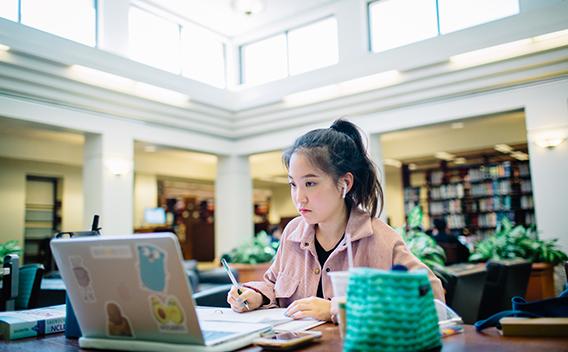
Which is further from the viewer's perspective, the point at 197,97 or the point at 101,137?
the point at 197,97

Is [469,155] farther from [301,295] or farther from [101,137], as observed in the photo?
[301,295]

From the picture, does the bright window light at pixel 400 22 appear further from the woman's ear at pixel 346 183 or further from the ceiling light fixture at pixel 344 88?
the woman's ear at pixel 346 183

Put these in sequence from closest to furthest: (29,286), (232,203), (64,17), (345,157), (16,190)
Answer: (345,157)
(29,286)
(64,17)
(232,203)
(16,190)

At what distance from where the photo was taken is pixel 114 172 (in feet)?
22.8

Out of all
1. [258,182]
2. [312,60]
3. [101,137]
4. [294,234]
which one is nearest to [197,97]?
[101,137]

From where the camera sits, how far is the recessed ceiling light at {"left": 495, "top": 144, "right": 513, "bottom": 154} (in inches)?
368

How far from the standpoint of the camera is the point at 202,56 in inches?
353

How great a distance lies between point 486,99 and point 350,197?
532 centimetres

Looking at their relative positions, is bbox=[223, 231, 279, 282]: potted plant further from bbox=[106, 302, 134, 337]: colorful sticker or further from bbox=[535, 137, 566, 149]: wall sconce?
bbox=[106, 302, 134, 337]: colorful sticker

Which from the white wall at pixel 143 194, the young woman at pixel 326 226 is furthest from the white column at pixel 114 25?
the young woman at pixel 326 226

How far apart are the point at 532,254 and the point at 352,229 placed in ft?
15.2

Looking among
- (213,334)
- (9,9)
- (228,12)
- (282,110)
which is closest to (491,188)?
(282,110)

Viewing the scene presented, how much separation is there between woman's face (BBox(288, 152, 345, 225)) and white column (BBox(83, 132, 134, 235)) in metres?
5.73

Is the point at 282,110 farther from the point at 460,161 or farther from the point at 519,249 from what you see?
the point at 460,161
